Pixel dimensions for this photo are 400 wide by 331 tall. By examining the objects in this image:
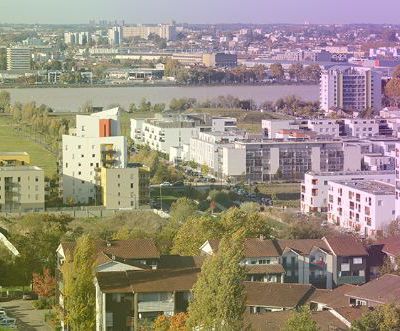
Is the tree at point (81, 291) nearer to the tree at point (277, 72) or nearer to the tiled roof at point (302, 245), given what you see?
the tiled roof at point (302, 245)

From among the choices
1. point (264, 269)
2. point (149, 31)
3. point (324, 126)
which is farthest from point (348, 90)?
point (149, 31)

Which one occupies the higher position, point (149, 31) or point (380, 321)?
point (149, 31)

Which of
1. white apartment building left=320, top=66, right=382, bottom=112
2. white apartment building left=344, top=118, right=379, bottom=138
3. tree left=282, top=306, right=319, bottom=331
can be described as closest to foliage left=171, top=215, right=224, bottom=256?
tree left=282, top=306, right=319, bottom=331

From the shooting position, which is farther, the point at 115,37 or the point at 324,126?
the point at 115,37

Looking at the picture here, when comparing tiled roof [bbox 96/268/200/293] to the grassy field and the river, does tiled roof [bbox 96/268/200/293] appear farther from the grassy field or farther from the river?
the river

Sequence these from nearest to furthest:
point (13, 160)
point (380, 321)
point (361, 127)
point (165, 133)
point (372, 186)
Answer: point (380, 321) < point (372, 186) < point (13, 160) < point (165, 133) < point (361, 127)

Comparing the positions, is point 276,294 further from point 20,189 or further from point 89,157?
point 89,157

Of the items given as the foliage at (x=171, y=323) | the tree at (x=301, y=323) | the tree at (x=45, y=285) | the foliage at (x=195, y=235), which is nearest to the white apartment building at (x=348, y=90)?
the foliage at (x=195, y=235)
